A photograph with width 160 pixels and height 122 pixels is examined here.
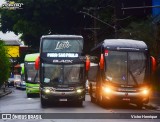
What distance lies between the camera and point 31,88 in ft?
136

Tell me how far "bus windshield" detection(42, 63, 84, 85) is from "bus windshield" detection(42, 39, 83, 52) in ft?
2.76

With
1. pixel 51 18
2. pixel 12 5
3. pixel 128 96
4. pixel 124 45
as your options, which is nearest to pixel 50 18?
pixel 51 18

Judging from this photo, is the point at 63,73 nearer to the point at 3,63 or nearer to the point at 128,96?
the point at 128,96

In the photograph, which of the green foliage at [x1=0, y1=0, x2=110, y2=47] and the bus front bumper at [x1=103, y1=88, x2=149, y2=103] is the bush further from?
the bus front bumper at [x1=103, y1=88, x2=149, y2=103]

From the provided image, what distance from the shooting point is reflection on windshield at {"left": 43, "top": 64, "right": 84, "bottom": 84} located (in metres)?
27.4


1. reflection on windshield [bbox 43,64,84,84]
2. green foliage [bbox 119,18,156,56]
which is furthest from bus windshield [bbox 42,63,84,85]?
green foliage [bbox 119,18,156,56]

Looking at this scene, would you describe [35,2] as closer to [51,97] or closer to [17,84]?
[17,84]

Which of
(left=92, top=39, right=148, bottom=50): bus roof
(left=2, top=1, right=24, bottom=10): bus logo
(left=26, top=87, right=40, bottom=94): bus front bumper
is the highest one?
(left=2, top=1, right=24, bottom=10): bus logo

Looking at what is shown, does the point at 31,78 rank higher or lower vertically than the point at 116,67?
lower

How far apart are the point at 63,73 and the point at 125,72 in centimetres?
340

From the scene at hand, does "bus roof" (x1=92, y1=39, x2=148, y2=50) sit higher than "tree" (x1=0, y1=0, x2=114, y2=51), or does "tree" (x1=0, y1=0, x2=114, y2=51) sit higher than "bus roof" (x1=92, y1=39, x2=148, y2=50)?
"tree" (x1=0, y1=0, x2=114, y2=51)

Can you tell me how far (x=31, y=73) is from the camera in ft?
139

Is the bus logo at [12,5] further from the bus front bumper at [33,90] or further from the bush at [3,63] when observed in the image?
the bus front bumper at [33,90]

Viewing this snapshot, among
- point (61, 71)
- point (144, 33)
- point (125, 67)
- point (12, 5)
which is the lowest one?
point (61, 71)
